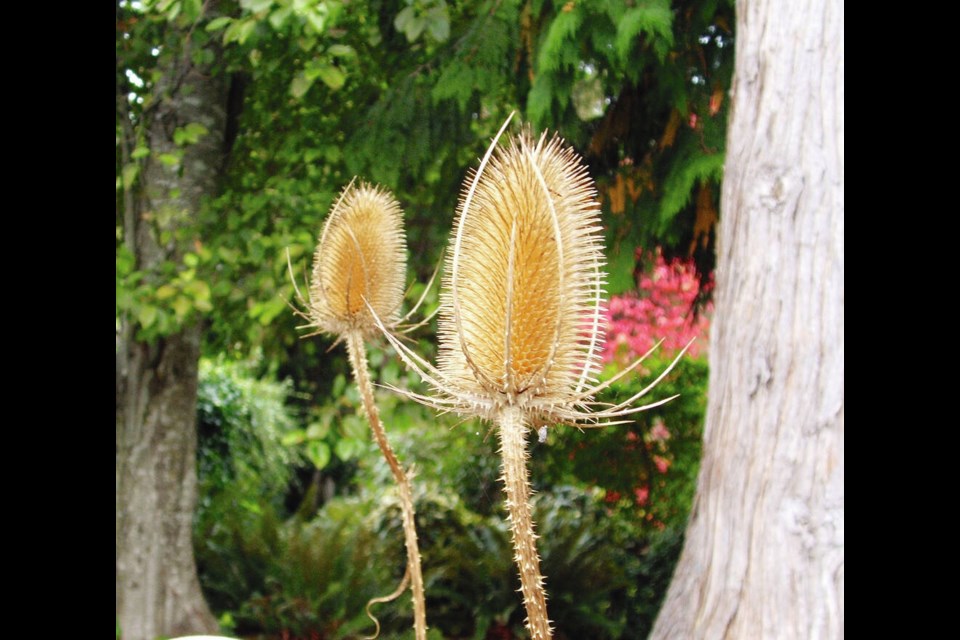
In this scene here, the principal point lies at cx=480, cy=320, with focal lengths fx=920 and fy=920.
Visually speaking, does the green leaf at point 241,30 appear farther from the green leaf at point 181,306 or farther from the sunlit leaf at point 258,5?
the green leaf at point 181,306

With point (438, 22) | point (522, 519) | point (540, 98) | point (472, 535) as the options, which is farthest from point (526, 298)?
point (472, 535)

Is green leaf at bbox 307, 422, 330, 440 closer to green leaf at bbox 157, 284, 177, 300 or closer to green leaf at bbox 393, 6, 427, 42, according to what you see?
green leaf at bbox 157, 284, 177, 300

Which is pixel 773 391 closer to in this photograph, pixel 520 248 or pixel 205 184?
pixel 520 248

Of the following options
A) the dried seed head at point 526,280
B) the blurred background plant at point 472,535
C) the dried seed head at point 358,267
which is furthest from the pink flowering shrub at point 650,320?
the dried seed head at point 526,280

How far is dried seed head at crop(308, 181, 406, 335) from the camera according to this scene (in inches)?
90.4

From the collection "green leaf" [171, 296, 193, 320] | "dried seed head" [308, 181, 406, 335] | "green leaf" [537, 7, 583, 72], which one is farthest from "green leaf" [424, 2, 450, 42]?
"green leaf" [171, 296, 193, 320]

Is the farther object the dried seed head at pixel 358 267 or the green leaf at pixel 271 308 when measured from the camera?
the green leaf at pixel 271 308

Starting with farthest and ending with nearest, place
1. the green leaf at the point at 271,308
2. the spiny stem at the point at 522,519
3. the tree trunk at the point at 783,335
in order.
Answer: the green leaf at the point at 271,308 → the tree trunk at the point at 783,335 → the spiny stem at the point at 522,519

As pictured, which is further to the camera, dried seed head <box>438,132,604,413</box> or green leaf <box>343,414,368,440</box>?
green leaf <box>343,414,368,440</box>

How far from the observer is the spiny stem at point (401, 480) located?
211 cm

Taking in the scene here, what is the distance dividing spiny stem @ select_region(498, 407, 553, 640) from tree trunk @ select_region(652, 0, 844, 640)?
1605 millimetres

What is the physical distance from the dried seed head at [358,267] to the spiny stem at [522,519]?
34.3 inches

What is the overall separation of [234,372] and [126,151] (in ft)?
13.4

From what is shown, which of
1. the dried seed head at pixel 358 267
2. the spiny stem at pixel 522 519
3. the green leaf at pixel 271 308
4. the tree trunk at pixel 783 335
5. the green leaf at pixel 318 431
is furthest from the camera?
the green leaf at pixel 271 308
